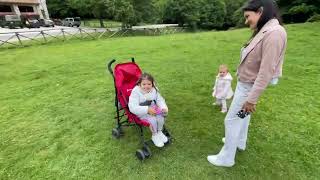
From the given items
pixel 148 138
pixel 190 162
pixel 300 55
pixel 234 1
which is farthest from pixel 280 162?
pixel 234 1

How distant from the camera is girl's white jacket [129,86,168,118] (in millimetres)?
3621

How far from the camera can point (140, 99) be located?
12.5 ft

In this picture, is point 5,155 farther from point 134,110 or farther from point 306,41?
point 306,41

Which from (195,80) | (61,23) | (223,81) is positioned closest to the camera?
(223,81)

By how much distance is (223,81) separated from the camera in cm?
492

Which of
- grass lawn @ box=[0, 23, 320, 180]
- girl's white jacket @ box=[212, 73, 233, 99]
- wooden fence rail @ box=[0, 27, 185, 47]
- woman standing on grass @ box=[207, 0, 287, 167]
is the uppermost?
woman standing on grass @ box=[207, 0, 287, 167]

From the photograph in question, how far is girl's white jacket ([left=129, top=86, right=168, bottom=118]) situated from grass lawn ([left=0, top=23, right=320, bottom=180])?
28.7 inches

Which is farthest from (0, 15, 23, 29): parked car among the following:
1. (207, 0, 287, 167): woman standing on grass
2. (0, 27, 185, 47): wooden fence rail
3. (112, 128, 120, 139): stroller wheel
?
(207, 0, 287, 167): woman standing on grass

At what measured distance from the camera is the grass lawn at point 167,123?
3.65 metres

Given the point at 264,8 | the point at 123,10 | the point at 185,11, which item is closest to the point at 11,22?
the point at 123,10

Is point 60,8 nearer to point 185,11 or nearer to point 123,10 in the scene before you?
point 185,11

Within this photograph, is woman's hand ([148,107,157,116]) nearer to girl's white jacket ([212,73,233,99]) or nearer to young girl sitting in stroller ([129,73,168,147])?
young girl sitting in stroller ([129,73,168,147])

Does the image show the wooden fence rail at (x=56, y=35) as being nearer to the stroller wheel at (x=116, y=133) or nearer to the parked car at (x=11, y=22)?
the parked car at (x=11, y=22)

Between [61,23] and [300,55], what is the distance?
39.5 metres
